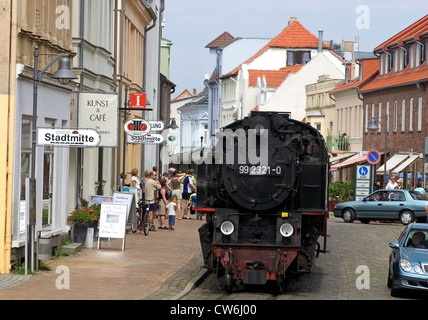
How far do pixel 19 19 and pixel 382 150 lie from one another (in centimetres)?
4521

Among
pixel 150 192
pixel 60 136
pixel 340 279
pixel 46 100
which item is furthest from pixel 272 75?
pixel 60 136

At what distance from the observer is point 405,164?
53625 mm

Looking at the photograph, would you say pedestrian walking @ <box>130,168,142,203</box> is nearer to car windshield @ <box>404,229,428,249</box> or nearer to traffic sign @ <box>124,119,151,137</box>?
traffic sign @ <box>124,119,151,137</box>

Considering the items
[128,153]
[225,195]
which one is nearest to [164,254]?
[225,195]

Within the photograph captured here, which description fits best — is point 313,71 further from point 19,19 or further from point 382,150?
point 19,19

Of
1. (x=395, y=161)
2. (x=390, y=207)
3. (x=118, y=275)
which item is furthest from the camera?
(x=395, y=161)

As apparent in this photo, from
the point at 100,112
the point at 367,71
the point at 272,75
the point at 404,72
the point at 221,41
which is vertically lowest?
the point at 100,112

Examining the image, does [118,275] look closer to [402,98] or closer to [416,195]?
[416,195]

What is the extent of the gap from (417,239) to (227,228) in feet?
10.8

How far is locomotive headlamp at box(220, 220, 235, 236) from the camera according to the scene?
1739cm

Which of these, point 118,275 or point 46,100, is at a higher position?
point 46,100

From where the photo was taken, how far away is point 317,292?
17500mm

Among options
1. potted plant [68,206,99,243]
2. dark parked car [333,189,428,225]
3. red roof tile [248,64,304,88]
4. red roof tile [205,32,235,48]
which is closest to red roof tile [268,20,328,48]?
red roof tile [248,64,304,88]

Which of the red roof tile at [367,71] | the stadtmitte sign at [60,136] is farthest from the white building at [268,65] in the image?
the stadtmitte sign at [60,136]
